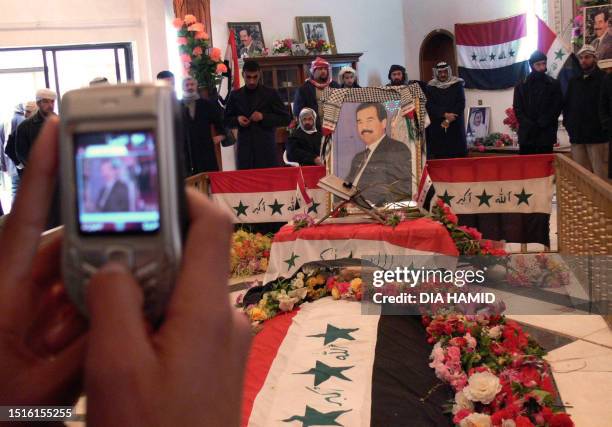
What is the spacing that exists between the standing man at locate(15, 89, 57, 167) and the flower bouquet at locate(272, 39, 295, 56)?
5.65 meters

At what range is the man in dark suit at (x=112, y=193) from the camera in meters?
0.57

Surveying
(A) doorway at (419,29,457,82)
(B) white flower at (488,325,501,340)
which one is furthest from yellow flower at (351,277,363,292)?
(A) doorway at (419,29,457,82)

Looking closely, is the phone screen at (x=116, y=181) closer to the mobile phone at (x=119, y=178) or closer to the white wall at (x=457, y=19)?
the mobile phone at (x=119, y=178)

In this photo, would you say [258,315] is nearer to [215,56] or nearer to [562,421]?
[562,421]

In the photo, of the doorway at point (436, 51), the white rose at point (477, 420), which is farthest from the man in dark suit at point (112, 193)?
the doorway at point (436, 51)

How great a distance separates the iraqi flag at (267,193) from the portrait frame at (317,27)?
622cm

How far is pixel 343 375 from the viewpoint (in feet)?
9.94

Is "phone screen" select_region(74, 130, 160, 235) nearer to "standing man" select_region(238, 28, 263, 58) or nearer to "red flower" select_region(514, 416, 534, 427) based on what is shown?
"red flower" select_region(514, 416, 534, 427)

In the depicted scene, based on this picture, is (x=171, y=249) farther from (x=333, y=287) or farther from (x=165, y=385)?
(x=333, y=287)

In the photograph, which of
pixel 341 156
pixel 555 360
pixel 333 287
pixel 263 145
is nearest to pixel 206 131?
pixel 263 145

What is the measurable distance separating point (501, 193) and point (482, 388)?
10.6ft

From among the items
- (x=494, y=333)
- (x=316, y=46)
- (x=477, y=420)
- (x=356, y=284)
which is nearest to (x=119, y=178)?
(x=477, y=420)

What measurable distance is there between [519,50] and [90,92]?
10935 mm

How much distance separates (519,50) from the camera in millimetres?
10711
